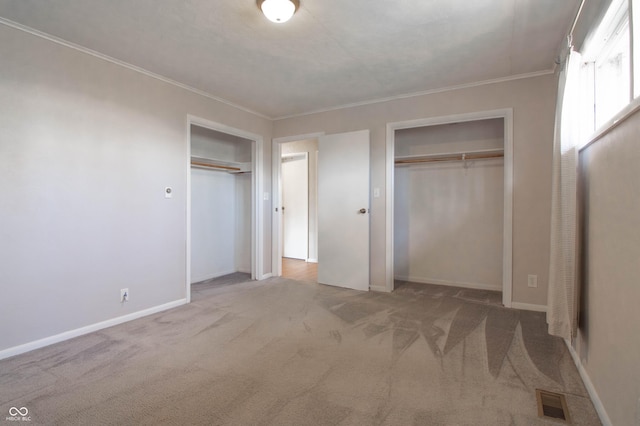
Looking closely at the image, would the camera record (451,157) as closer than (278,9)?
No

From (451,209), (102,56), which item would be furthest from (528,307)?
(102,56)

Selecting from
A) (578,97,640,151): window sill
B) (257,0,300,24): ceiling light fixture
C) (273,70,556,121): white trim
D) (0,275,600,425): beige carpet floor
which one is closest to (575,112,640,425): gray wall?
(578,97,640,151): window sill

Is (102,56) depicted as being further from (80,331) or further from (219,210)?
(219,210)

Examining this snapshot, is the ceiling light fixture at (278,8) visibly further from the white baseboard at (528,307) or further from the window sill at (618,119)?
the white baseboard at (528,307)

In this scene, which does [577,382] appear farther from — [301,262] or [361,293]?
[301,262]

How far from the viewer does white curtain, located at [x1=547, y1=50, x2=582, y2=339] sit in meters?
1.98

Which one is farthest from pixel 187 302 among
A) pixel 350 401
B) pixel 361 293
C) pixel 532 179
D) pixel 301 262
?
pixel 532 179

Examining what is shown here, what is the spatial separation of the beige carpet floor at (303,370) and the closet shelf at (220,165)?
2145 mm

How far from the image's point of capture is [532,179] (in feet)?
10.4

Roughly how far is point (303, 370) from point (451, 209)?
3072 millimetres

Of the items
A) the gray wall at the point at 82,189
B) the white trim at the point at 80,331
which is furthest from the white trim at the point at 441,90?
the white trim at the point at 80,331

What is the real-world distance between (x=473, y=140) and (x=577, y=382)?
2.97m

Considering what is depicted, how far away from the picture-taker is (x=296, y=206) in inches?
249

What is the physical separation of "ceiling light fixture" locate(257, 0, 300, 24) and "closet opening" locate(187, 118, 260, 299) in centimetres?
221
